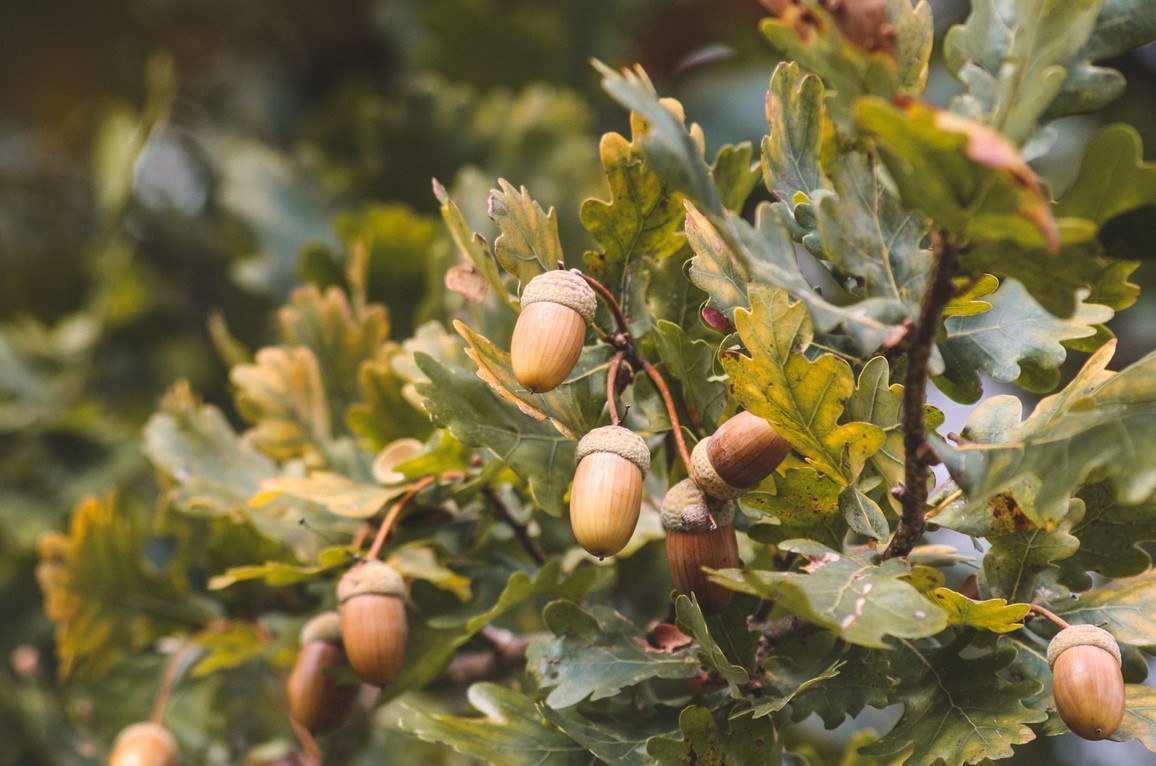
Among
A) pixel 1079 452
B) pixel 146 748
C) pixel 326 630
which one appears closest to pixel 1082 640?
pixel 1079 452

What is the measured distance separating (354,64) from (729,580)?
1982mm

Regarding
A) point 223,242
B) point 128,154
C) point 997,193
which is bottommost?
point 223,242

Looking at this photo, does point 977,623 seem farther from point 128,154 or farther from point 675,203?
point 128,154

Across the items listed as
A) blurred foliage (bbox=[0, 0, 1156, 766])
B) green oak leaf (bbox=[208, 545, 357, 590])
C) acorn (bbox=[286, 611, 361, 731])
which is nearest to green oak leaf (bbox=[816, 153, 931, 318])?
blurred foliage (bbox=[0, 0, 1156, 766])

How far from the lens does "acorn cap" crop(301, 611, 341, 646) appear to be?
905 millimetres

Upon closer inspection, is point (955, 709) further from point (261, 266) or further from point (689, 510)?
point (261, 266)

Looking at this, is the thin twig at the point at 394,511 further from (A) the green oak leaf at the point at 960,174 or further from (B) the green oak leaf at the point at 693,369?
(A) the green oak leaf at the point at 960,174

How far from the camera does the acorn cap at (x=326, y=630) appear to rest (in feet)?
2.97

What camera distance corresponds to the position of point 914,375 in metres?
0.54

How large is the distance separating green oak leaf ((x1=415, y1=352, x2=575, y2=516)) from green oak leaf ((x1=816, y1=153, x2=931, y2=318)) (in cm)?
24

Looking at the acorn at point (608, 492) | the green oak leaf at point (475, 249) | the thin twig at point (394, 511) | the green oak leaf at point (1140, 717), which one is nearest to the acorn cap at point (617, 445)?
the acorn at point (608, 492)

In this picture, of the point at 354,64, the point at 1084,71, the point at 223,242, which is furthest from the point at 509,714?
the point at 354,64

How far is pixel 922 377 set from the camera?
0.54m

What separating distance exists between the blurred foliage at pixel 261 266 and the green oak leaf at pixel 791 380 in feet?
0.06
